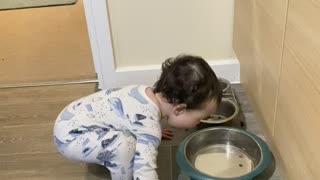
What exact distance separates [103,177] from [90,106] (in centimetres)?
29

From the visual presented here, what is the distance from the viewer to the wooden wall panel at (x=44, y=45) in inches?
80.4

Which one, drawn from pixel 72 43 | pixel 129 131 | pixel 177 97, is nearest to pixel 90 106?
pixel 129 131

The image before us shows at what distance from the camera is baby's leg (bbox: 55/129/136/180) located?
3.96 feet

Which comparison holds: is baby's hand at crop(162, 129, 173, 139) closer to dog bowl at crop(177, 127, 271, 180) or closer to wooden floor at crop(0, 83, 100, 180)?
dog bowl at crop(177, 127, 271, 180)

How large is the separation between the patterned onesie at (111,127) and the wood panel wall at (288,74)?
0.36 meters

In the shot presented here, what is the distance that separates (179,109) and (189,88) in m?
0.08

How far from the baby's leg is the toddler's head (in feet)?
0.58

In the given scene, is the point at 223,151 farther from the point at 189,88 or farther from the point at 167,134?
the point at 189,88

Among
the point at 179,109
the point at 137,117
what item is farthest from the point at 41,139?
the point at 179,109

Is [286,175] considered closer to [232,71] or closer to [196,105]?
[196,105]

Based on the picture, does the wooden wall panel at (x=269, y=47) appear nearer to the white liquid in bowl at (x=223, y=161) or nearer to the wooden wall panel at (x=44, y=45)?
the white liquid in bowl at (x=223, y=161)

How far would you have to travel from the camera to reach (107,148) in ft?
3.96

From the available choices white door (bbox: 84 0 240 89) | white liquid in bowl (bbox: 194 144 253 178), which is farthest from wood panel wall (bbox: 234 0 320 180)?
white door (bbox: 84 0 240 89)

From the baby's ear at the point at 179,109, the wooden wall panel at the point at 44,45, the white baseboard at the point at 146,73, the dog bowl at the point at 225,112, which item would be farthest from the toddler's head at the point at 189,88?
the wooden wall panel at the point at 44,45
